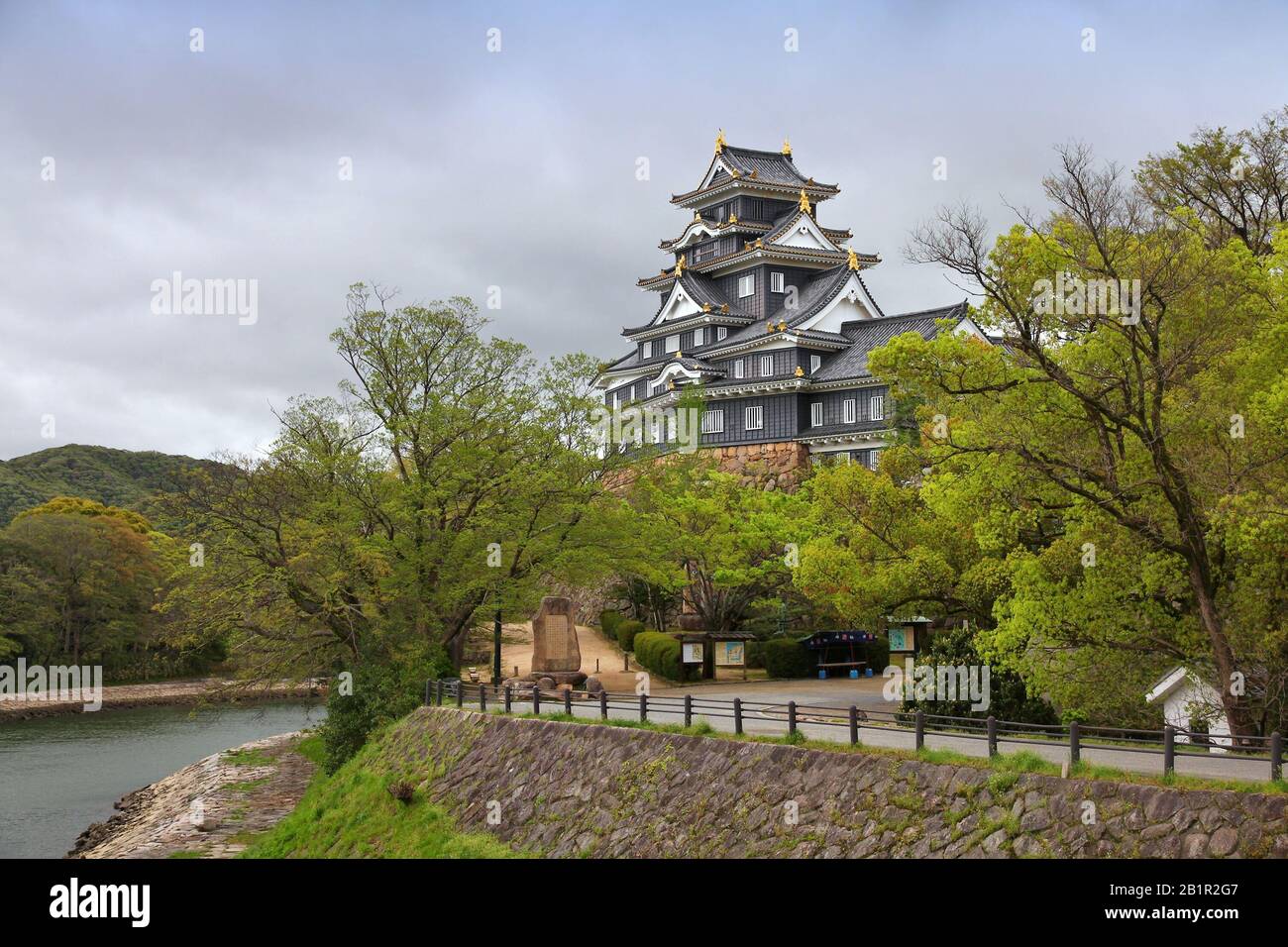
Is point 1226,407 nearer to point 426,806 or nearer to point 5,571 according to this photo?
point 426,806

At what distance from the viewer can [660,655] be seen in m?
40.3

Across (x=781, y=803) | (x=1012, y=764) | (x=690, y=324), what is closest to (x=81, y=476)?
(x=690, y=324)

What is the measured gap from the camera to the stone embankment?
91.6 feet

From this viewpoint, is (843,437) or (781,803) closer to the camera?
(781,803)

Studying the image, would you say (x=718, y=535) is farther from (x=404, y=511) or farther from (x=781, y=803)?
(x=781, y=803)

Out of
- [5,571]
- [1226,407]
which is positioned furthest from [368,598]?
[5,571]

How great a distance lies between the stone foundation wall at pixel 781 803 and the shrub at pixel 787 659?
14.7m

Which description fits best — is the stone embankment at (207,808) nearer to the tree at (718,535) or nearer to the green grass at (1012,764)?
the green grass at (1012,764)

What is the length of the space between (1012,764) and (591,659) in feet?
114

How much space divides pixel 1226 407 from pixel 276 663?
2426 cm

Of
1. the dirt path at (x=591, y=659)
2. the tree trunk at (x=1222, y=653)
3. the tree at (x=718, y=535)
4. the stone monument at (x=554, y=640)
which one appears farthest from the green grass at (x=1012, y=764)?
the tree at (x=718, y=535)

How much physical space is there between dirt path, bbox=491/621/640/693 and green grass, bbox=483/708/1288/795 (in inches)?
620
